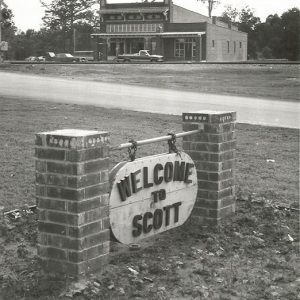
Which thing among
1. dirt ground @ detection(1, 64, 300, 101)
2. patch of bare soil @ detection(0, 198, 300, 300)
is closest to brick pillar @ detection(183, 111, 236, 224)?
patch of bare soil @ detection(0, 198, 300, 300)

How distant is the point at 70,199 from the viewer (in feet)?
15.9

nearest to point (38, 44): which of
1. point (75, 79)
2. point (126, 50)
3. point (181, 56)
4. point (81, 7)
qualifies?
point (81, 7)

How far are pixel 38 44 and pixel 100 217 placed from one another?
79.7 m

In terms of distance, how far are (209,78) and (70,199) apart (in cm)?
2288

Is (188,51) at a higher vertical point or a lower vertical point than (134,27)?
lower

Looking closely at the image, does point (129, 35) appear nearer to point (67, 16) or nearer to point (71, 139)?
point (67, 16)

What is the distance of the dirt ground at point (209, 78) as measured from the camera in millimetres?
22500

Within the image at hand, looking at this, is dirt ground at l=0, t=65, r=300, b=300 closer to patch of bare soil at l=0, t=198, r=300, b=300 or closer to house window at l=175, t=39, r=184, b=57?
patch of bare soil at l=0, t=198, r=300, b=300

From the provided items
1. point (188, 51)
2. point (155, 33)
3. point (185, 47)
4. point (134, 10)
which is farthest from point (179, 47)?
point (134, 10)

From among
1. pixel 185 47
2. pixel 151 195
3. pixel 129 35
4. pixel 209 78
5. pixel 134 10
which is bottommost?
pixel 151 195

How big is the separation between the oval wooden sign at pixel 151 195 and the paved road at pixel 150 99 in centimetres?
865

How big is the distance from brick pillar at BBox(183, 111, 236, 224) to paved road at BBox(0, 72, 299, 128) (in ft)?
26.3

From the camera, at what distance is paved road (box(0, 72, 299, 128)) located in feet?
53.5

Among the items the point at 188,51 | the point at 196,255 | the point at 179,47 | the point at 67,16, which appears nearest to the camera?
the point at 196,255
